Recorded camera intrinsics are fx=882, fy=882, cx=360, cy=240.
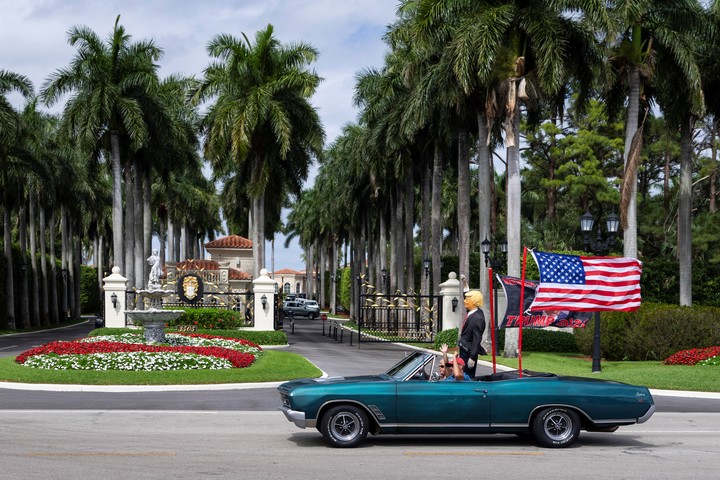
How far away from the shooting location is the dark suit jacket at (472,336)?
40.3ft

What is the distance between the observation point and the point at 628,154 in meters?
30.4

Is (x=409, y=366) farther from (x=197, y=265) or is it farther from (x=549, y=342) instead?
(x=197, y=265)

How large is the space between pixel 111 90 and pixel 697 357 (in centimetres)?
2957

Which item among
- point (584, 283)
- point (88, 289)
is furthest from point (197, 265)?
point (88, 289)

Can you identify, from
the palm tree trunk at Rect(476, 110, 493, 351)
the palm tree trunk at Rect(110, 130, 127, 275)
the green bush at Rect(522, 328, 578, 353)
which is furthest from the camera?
the palm tree trunk at Rect(110, 130, 127, 275)

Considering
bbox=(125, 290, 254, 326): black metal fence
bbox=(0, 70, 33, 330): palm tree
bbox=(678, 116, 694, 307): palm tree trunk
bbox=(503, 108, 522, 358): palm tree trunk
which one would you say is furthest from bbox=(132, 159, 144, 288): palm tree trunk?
bbox=(678, 116, 694, 307): palm tree trunk

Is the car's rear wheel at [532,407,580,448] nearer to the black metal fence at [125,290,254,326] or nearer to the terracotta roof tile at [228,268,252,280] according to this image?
the black metal fence at [125,290,254,326]

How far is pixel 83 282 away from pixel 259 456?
259 feet

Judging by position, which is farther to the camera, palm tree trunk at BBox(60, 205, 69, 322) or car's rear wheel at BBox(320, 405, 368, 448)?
palm tree trunk at BBox(60, 205, 69, 322)

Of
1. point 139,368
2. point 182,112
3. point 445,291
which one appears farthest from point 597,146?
point 139,368

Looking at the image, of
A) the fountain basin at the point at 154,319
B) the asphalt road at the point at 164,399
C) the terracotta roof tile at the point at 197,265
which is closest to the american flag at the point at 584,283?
the asphalt road at the point at 164,399

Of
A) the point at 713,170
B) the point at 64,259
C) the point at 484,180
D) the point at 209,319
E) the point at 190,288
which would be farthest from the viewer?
the point at 64,259

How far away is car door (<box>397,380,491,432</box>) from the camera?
429 inches

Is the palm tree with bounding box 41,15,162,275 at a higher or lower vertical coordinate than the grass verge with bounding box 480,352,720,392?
higher
